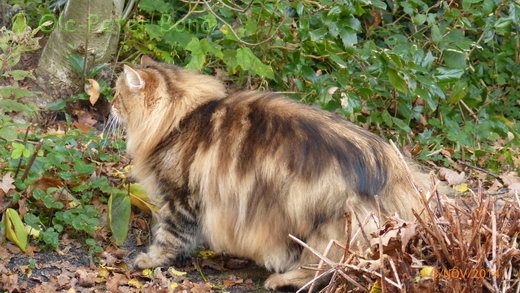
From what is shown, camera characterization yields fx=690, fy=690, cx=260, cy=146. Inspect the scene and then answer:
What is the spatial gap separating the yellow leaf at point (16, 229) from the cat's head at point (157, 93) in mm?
973

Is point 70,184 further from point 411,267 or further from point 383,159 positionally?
point 411,267

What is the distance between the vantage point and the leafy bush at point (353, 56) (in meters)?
5.51

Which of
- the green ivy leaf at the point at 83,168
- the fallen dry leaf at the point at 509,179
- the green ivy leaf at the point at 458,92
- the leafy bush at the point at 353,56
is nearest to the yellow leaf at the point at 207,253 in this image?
the green ivy leaf at the point at 83,168

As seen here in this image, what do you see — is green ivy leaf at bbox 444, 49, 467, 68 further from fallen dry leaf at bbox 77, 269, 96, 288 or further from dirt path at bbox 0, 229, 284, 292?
fallen dry leaf at bbox 77, 269, 96, 288

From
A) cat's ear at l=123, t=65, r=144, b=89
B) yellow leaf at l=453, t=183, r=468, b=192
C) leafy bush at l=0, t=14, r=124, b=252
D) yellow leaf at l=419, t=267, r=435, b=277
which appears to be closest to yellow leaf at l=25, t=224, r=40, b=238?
leafy bush at l=0, t=14, r=124, b=252

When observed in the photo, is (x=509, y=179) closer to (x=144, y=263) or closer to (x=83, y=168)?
(x=144, y=263)

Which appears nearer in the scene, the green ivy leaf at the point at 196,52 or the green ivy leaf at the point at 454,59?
the green ivy leaf at the point at 196,52

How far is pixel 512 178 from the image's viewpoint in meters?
5.93

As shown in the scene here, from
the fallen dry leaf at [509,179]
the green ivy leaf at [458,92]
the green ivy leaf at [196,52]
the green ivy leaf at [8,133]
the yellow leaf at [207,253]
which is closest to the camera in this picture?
the green ivy leaf at [8,133]

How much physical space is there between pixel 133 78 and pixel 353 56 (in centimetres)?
219

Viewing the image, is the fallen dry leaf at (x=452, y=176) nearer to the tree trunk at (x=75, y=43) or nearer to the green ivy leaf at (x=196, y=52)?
the green ivy leaf at (x=196, y=52)

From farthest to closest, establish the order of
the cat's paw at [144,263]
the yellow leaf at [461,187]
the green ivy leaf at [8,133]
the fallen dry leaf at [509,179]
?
the fallen dry leaf at [509,179] < the yellow leaf at [461,187] < the cat's paw at [144,263] < the green ivy leaf at [8,133]

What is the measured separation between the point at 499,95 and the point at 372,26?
1827mm

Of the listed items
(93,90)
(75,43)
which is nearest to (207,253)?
(93,90)
